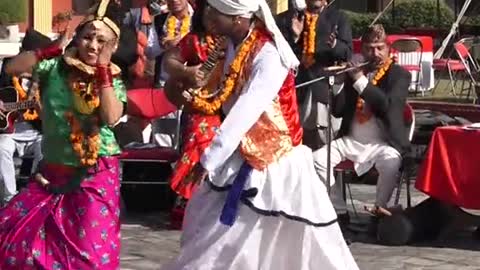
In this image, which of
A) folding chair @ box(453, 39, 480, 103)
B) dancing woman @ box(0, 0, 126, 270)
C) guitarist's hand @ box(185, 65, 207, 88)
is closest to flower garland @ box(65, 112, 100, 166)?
dancing woman @ box(0, 0, 126, 270)

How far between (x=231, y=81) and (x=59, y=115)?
2.87 feet

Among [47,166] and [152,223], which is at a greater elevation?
[47,166]

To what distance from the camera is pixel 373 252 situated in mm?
8430

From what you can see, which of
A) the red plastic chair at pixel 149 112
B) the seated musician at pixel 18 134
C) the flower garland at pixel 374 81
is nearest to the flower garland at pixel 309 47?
the flower garland at pixel 374 81

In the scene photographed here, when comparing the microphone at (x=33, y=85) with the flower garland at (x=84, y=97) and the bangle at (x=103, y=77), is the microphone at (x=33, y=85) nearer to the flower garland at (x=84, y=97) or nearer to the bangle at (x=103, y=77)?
the flower garland at (x=84, y=97)

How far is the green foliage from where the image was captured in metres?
21.4

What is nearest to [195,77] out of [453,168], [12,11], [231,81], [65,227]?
[231,81]

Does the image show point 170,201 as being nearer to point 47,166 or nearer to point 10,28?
point 47,166

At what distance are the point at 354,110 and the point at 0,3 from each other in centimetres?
1322

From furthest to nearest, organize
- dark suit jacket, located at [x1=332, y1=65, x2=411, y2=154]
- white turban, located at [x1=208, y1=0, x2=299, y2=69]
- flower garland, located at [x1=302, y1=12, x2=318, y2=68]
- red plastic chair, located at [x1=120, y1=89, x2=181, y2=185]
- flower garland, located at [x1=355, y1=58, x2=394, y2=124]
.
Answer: red plastic chair, located at [x1=120, y1=89, x2=181, y2=185] < flower garland, located at [x1=302, y1=12, x2=318, y2=68] < flower garland, located at [x1=355, y1=58, x2=394, y2=124] < dark suit jacket, located at [x1=332, y1=65, x2=411, y2=154] < white turban, located at [x1=208, y1=0, x2=299, y2=69]

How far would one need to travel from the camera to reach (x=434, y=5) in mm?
28109

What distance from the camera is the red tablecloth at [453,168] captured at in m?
8.50

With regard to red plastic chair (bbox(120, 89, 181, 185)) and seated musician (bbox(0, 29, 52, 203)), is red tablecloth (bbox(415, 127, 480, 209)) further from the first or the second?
seated musician (bbox(0, 29, 52, 203))

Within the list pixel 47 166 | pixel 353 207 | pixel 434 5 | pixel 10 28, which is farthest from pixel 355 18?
pixel 47 166
